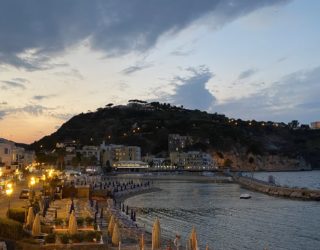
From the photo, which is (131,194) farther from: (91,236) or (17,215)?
(91,236)

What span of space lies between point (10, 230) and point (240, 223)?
3669 cm

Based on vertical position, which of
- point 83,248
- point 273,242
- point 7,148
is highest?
point 7,148

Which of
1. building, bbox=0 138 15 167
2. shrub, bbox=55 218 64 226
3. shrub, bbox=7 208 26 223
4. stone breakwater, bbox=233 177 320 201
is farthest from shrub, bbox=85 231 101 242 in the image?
building, bbox=0 138 15 167

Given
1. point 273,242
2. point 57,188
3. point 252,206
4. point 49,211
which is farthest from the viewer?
point 252,206

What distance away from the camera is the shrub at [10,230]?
2273 cm

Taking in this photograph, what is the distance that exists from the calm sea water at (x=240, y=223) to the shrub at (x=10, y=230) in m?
18.7

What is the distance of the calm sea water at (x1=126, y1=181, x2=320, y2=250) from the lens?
42.2 meters

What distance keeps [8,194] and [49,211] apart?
804 centimetres

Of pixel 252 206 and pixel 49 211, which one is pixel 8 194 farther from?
pixel 252 206

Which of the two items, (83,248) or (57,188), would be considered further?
(57,188)

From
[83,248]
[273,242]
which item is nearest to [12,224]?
[83,248]

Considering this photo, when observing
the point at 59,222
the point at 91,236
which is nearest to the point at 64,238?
the point at 91,236

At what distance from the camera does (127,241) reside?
1256 inches

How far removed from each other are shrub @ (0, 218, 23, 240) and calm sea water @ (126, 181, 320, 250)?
18673 mm
